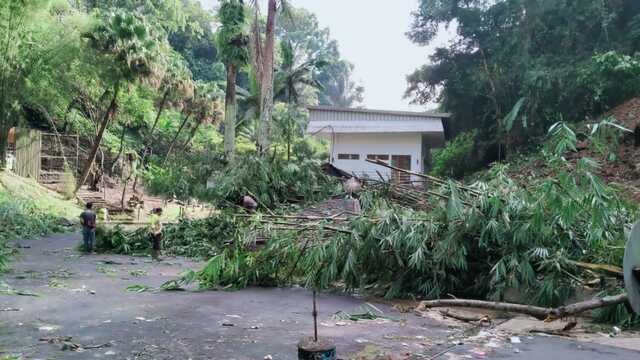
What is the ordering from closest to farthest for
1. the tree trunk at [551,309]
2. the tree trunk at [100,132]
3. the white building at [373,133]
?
the tree trunk at [551,309]
the tree trunk at [100,132]
the white building at [373,133]

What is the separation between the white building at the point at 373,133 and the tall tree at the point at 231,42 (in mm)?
3890

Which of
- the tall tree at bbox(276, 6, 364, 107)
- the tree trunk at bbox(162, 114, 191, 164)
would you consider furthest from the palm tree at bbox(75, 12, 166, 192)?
the tall tree at bbox(276, 6, 364, 107)

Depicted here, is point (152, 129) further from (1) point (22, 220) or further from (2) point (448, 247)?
(2) point (448, 247)

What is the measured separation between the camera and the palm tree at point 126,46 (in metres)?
20.8

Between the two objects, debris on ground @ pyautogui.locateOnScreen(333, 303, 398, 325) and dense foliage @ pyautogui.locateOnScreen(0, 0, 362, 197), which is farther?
dense foliage @ pyautogui.locateOnScreen(0, 0, 362, 197)

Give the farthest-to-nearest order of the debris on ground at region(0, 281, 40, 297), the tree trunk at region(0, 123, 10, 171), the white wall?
the white wall < the tree trunk at region(0, 123, 10, 171) < the debris on ground at region(0, 281, 40, 297)

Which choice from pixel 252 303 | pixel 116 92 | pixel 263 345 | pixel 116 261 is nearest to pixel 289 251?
pixel 252 303

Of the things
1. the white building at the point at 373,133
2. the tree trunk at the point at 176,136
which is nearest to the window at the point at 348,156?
the white building at the point at 373,133

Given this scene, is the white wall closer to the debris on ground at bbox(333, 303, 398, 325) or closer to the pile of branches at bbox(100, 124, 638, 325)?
the pile of branches at bbox(100, 124, 638, 325)

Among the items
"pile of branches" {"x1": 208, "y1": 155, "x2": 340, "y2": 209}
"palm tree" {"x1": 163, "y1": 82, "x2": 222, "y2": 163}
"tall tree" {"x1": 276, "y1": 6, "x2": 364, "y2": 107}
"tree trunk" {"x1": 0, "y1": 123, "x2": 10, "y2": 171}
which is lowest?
"pile of branches" {"x1": 208, "y1": 155, "x2": 340, "y2": 209}

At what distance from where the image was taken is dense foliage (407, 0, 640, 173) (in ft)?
61.3

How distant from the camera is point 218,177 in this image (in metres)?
14.4

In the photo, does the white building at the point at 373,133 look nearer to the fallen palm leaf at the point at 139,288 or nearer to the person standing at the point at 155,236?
the person standing at the point at 155,236

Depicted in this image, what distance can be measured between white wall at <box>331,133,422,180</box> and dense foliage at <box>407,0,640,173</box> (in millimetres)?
3036
